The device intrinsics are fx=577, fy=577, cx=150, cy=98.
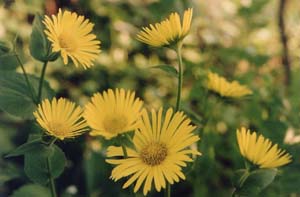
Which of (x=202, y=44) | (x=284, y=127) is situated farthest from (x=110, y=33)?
(x=284, y=127)

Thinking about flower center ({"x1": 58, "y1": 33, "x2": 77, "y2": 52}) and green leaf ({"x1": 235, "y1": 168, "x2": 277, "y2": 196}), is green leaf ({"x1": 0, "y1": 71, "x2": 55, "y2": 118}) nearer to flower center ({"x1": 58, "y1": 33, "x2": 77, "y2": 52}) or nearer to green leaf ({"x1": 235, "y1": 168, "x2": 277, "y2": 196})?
flower center ({"x1": 58, "y1": 33, "x2": 77, "y2": 52})

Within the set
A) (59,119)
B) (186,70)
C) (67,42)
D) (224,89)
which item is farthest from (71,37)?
(186,70)

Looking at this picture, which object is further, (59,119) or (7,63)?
(7,63)

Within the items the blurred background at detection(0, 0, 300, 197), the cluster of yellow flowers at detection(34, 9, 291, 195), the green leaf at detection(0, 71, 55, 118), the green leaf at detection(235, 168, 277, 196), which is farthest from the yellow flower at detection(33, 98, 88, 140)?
the blurred background at detection(0, 0, 300, 197)

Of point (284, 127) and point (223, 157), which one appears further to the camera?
point (223, 157)

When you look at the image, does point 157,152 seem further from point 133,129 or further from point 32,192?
point 32,192

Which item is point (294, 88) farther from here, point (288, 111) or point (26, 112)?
point (26, 112)
